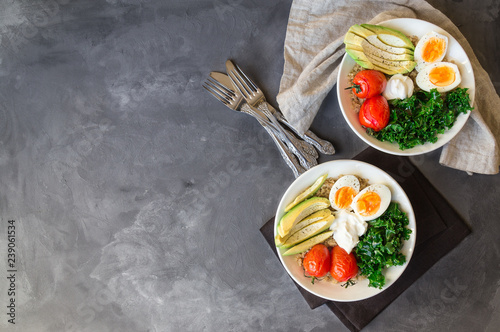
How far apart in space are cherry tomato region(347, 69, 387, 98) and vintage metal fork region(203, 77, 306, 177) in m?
0.42

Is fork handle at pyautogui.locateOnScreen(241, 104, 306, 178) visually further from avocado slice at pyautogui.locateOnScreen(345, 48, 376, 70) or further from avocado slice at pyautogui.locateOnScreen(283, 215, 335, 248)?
avocado slice at pyautogui.locateOnScreen(345, 48, 376, 70)

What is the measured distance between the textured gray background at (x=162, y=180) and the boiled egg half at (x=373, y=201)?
278 millimetres

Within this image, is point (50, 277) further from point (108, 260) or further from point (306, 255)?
point (306, 255)

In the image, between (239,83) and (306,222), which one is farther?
(239,83)

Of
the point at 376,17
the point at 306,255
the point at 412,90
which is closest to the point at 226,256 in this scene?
the point at 306,255

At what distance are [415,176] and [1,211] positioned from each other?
207 centimetres

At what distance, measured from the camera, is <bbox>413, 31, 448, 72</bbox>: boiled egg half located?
1625 millimetres

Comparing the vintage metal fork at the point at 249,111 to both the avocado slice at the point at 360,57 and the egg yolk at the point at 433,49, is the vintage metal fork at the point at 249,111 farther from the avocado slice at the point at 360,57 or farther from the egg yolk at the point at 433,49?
the egg yolk at the point at 433,49

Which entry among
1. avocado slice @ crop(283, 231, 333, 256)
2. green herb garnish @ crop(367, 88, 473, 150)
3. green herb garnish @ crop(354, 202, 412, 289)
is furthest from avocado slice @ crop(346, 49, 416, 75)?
avocado slice @ crop(283, 231, 333, 256)

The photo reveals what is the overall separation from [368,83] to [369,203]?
1.63ft

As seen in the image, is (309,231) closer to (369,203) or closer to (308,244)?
(308,244)

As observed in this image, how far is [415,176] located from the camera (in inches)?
72.8

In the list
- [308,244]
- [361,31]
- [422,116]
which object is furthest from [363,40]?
[308,244]

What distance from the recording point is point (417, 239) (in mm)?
1832
